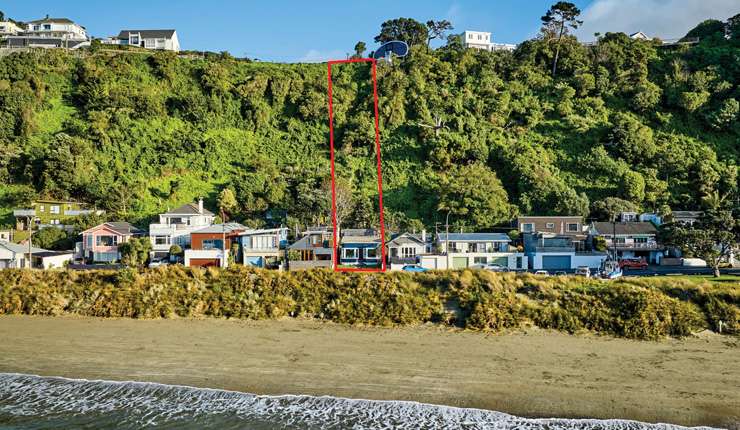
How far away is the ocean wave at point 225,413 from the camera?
26.9 feet

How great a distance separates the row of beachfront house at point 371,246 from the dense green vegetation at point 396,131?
Result: 18.8 feet

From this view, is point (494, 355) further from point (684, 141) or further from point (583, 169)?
point (684, 141)

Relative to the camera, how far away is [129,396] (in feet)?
30.9

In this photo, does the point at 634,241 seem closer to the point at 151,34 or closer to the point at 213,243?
the point at 213,243

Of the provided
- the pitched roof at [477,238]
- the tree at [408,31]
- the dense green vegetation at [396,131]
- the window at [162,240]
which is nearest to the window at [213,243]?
the window at [162,240]

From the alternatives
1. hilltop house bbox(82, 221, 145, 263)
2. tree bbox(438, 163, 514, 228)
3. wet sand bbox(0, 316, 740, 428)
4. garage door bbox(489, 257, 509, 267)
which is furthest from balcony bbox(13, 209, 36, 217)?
garage door bbox(489, 257, 509, 267)

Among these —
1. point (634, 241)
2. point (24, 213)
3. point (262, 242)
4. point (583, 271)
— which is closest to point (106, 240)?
point (24, 213)

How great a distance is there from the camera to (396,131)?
2110 inches

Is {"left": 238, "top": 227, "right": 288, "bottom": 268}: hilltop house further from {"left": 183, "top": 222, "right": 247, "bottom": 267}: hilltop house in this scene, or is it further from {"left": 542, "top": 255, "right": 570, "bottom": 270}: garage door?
{"left": 542, "top": 255, "right": 570, "bottom": 270}: garage door

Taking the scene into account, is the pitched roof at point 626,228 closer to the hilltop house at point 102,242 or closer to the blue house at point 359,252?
the blue house at point 359,252

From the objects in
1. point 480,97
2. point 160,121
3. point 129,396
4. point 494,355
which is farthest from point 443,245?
point 160,121

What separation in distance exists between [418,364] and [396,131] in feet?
147

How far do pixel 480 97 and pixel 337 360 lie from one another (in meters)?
53.8

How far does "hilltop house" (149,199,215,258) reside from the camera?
110ft
